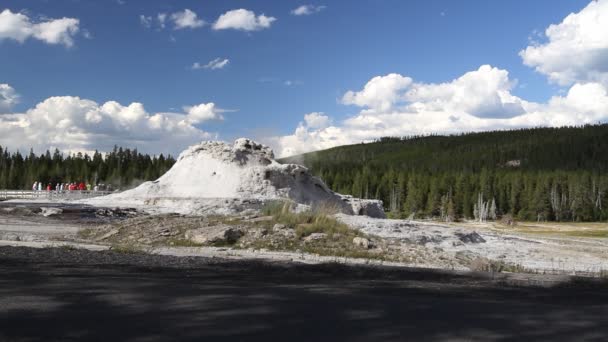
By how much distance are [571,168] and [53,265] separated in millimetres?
157595

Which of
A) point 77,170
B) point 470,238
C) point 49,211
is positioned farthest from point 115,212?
point 77,170

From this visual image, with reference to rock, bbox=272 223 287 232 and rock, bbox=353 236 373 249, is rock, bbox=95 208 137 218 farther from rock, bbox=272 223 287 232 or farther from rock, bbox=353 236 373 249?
rock, bbox=353 236 373 249

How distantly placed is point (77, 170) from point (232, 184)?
7802 cm

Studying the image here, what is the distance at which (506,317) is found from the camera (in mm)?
6629

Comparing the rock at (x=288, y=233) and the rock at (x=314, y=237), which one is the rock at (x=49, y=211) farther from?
the rock at (x=314, y=237)

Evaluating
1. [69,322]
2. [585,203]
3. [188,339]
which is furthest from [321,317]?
[585,203]

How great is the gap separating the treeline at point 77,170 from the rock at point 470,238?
70.9 meters

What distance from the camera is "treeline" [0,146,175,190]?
3780 inches

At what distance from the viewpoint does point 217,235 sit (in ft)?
59.3

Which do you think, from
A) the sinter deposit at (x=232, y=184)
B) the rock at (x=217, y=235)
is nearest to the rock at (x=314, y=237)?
the rock at (x=217, y=235)

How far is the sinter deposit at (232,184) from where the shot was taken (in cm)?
3488

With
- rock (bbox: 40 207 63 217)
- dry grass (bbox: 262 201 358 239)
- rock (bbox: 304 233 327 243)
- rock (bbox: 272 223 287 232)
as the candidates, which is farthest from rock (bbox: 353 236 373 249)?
rock (bbox: 40 207 63 217)

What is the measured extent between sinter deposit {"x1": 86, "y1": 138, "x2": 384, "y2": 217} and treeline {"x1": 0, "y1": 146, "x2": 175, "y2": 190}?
51663mm

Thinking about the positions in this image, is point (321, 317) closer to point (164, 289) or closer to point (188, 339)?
point (188, 339)
